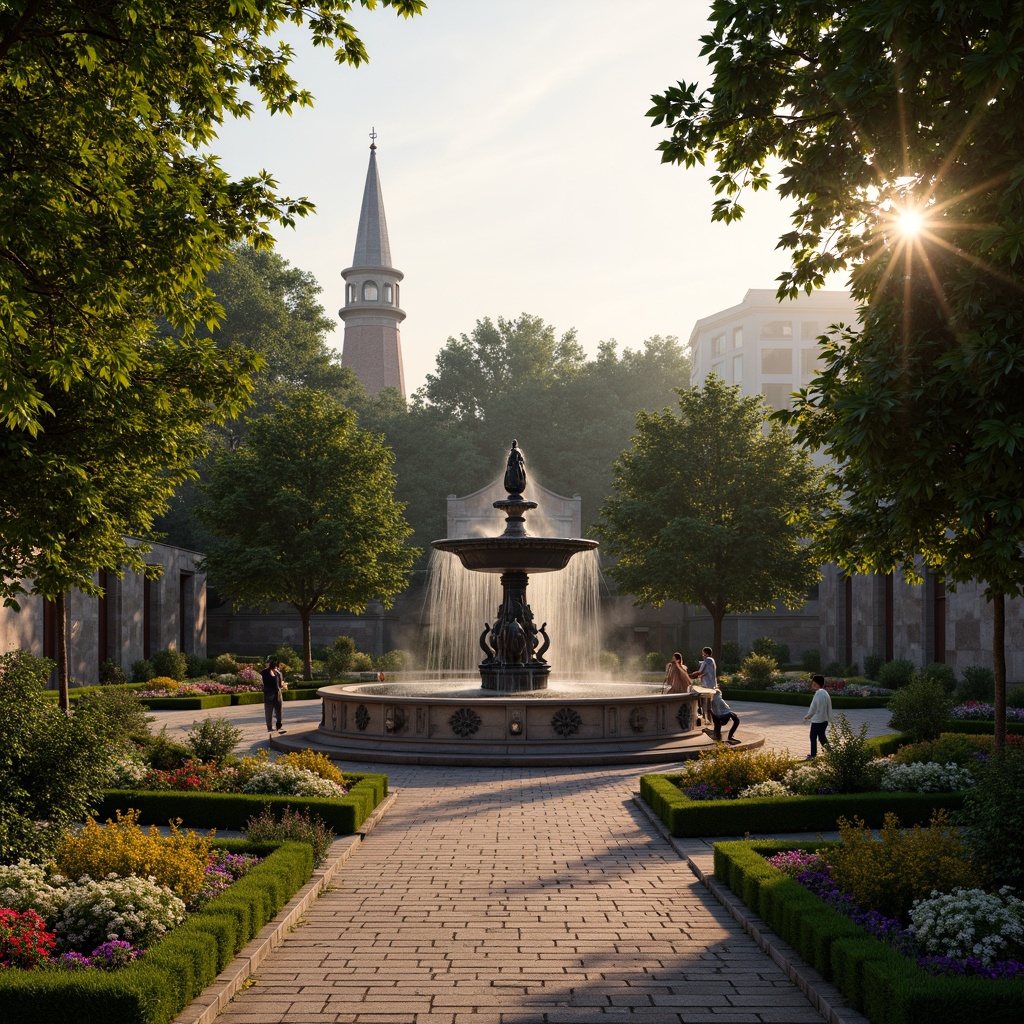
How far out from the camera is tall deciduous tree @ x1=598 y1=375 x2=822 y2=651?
35031mm

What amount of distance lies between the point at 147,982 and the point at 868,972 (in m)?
4.45

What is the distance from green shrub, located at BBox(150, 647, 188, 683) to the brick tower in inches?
2168

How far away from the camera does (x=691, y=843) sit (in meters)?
11.7

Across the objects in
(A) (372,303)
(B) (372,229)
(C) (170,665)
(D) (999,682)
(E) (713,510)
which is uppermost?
(B) (372,229)

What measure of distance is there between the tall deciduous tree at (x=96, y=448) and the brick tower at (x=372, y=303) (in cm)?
7396

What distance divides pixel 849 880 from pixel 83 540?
12554 millimetres

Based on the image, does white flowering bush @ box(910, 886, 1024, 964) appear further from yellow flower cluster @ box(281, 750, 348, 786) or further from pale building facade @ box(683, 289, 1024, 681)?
yellow flower cluster @ box(281, 750, 348, 786)

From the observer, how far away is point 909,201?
9.31 meters

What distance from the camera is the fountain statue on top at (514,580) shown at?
826 inches

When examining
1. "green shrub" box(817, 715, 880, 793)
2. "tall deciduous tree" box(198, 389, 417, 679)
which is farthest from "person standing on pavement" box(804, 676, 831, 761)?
"tall deciduous tree" box(198, 389, 417, 679)

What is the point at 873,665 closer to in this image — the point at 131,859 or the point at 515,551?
the point at 515,551

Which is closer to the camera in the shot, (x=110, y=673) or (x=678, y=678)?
(x=678, y=678)

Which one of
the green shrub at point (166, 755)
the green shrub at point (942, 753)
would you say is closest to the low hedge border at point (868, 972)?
the green shrub at point (942, 753)

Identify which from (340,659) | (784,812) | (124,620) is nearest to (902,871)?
(784,812)
